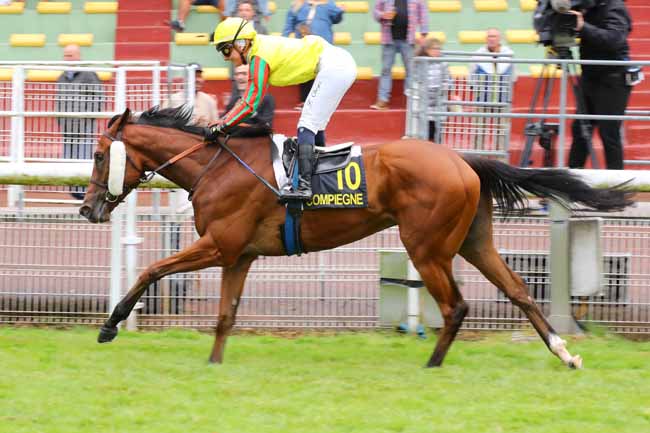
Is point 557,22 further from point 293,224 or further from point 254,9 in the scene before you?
point 254,9

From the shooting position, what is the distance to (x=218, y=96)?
13.5 metres

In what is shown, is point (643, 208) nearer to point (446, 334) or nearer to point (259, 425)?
point (446, 334)

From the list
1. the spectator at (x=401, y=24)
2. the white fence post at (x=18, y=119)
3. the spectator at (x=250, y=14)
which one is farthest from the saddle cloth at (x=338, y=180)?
the spectator at (x=401, y=24)

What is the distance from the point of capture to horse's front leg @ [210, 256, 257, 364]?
22.7 ft

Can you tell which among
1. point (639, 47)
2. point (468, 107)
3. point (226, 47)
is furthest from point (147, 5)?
point (226, 47)

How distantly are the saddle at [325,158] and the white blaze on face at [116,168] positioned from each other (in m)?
1.06

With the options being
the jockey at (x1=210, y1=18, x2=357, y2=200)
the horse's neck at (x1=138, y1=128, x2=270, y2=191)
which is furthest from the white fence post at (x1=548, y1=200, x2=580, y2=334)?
the horse's neck at (x1=138, y1=128, x2=270, y2=191)

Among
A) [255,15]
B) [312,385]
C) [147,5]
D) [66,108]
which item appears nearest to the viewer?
[312,385]

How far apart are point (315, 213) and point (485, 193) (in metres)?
1.15

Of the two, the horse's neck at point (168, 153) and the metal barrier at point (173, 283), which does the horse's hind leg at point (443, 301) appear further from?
the horse's neck at point (168, 153)

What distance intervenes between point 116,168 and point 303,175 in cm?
123

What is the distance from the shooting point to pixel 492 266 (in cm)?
704

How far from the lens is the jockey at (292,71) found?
6.75m

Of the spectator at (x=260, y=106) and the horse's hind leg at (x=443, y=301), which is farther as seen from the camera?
the spectator at (x=260, y=106)
